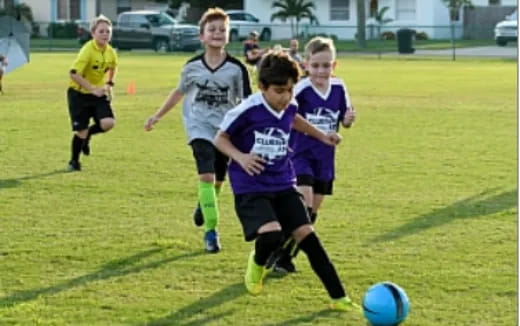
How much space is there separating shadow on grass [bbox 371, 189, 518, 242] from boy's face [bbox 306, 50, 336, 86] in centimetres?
172

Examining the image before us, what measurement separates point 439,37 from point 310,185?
188 feet

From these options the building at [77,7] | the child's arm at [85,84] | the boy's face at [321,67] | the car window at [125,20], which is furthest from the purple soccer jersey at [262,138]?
the building at [77,7]

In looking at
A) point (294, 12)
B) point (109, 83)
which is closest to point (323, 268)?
point (109, 83)

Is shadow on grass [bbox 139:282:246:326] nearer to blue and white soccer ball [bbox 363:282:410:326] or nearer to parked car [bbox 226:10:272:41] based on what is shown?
blue and white soccer ball [bbox 363:282:410:326]

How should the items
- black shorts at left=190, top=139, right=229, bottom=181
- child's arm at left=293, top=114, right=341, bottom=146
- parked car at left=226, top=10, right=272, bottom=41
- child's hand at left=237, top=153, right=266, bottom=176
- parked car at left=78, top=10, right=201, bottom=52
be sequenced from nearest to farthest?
child's hand at left=237, top=153, right=266, bottom=176, child's arm at left=293, top=114, right=341, bottom=146, black shorts at left=190, top=139, right=229, bottom=181, parked car at left=78, top=10, right=201, bottom=52, parked car at left=226, top=10, right=272, bottom=41

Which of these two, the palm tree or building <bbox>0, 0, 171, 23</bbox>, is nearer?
the palm tree

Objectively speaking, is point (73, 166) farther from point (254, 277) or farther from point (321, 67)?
point (254, 277)

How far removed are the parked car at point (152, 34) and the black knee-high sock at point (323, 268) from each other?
45634 millimetres

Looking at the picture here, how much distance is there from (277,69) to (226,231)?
10.1 feet

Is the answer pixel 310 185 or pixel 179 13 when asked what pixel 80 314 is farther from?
pixel 179 13

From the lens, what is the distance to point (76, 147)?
13.6 meters

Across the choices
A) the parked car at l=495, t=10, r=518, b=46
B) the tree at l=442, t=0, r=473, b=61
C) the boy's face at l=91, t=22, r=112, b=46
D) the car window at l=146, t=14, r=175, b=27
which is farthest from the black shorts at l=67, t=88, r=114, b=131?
the tree at l=442, t=0, r=473, b=61

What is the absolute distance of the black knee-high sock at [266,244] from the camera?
6.91 m

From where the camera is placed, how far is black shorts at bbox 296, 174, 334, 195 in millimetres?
8016
